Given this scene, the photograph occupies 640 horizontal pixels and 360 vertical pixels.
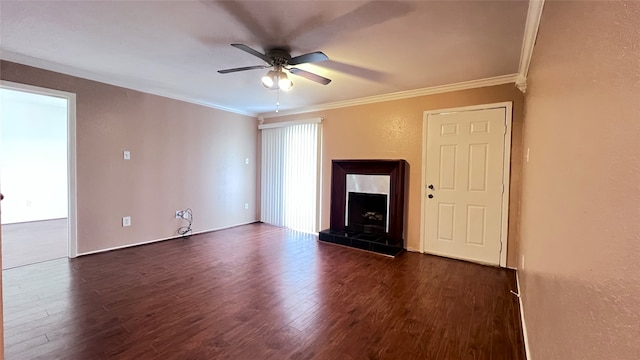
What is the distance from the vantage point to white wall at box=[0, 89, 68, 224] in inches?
218

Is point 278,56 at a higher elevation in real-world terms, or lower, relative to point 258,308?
higher

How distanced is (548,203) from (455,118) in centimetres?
253

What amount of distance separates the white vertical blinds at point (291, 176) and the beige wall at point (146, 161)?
517mm

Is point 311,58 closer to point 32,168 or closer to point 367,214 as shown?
point 367,214

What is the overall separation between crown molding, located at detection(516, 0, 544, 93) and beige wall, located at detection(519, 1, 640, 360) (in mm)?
503

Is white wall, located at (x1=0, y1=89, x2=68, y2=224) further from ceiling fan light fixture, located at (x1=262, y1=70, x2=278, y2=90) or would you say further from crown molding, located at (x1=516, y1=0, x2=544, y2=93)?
crown molding, located at (x1=516, y1=0, x2=544, y2=93)

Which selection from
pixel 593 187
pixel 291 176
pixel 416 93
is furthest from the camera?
pixel 291 176

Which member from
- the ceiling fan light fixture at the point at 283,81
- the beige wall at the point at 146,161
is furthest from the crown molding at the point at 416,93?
the ceiling fan light fixture at the point at 283,81

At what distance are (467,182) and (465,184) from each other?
0.04 m

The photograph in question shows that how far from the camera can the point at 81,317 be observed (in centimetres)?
228

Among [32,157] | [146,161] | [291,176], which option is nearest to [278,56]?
[146,161]

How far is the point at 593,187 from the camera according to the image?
863mm

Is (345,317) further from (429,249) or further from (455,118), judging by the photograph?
(455,118)

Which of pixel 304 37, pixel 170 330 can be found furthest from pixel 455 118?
pixel 170 330
